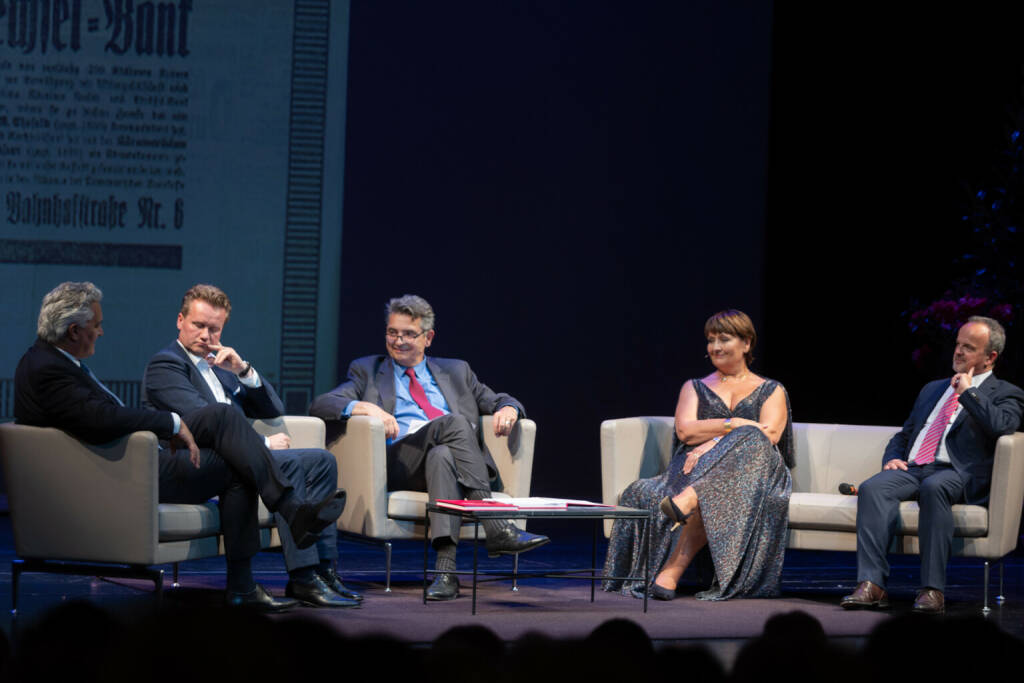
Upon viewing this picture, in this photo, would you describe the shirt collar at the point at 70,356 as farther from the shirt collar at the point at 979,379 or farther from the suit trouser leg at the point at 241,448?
the shirt collar at the point at 979,379

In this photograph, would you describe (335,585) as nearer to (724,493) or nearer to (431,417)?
(431,417)

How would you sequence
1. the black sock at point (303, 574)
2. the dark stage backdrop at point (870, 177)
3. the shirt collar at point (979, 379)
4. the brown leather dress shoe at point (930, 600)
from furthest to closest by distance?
the dark stage backdrop at point (870, 177) → the shirt collar at point (979, 379) → the brown leather dress shoe at point (930, 600) → the black sock at point (303, 574)

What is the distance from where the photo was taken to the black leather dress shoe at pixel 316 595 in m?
3.95

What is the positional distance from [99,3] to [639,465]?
144 inches

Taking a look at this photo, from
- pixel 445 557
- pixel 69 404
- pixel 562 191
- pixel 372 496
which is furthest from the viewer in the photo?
pixel 562 191

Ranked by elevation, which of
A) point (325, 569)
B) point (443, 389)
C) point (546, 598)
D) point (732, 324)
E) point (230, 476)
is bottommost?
point (546, 598)

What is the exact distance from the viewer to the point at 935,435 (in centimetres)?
463

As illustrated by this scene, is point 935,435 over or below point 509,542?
over

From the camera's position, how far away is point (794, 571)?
17.8 ft

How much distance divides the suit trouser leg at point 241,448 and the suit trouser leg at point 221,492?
4cm

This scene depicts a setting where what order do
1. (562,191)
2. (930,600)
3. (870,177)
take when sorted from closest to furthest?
(930,600) → (562,191) → (870,177)

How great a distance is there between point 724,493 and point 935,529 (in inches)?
28.0

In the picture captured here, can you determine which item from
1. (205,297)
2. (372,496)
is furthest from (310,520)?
(205,297)

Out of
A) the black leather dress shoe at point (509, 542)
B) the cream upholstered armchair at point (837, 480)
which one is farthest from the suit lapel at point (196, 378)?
the cream upholstered armchair at point (837, 480)
